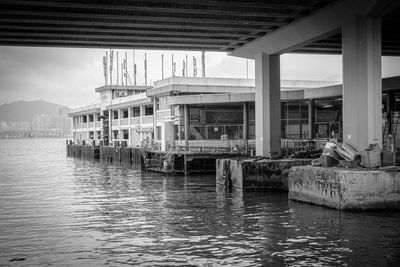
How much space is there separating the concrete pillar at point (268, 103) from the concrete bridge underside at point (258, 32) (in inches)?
3.0

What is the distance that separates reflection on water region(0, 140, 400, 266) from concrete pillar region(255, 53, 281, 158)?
667 centimetres

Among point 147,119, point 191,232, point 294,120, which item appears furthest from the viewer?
point 147,119

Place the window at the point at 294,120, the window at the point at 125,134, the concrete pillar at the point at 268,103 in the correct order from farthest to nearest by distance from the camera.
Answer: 1. the window at the point at 125,134
2. the window at the point at 294,120
3. the concrete pillar at the point at 268,103

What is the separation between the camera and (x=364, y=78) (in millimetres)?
28797

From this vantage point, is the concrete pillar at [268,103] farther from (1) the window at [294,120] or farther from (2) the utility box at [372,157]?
(1) the window at [294,120]

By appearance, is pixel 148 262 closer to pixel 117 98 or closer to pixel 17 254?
pixel 17 254

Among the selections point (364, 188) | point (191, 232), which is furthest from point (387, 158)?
point (191, 232)

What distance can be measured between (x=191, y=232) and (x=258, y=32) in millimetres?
20178

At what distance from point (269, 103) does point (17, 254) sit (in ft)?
83.6

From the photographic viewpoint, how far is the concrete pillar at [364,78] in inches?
1125

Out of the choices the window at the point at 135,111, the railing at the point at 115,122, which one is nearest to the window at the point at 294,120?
the window at the point at 135,111

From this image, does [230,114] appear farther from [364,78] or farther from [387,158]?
[387,158]

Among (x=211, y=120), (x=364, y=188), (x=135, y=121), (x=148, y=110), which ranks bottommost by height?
(x=364, y=188)

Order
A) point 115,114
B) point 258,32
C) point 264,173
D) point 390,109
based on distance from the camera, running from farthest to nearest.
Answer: point 115,114, point 390,109, point 258,32, point 264,173
